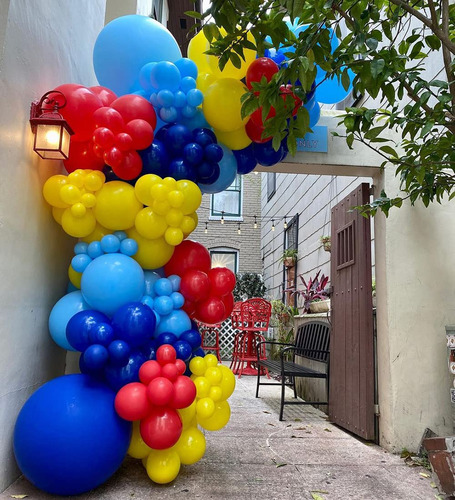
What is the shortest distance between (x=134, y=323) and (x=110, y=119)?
1229 mm

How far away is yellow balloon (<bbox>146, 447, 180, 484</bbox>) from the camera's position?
8.01 ft

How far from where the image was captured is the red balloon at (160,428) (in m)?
2.27

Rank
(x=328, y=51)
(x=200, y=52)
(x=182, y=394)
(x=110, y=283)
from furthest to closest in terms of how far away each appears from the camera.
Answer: (x=200, y=52) → (x=110, y=283) → (x=182, y=394) → (x=328, y=51)

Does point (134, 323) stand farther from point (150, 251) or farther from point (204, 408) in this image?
point (204, 408)

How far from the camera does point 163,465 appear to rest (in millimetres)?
2453

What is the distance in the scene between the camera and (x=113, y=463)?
233cm

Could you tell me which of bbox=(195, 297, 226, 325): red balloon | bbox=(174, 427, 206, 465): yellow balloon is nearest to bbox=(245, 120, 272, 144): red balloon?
bbox=(195, 297, 226, 325): red balloon

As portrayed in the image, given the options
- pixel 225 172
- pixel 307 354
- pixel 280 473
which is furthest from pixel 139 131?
pixel 307 354

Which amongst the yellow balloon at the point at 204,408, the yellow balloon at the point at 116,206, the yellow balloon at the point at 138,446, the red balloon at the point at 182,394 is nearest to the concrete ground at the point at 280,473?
the yellow balloon at the point at 138,446

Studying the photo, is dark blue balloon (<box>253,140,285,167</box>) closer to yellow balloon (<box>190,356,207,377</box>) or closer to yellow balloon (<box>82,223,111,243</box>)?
yellow balloon (<box>82,223,111,243</box>)

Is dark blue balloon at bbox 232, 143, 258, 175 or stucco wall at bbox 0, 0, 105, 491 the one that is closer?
stucco wall at bbox 0, 0, 105, 491

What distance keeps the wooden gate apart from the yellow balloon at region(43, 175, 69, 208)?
2.65m

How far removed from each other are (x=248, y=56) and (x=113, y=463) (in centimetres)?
269

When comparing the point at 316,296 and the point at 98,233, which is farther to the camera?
the point at 316,296
